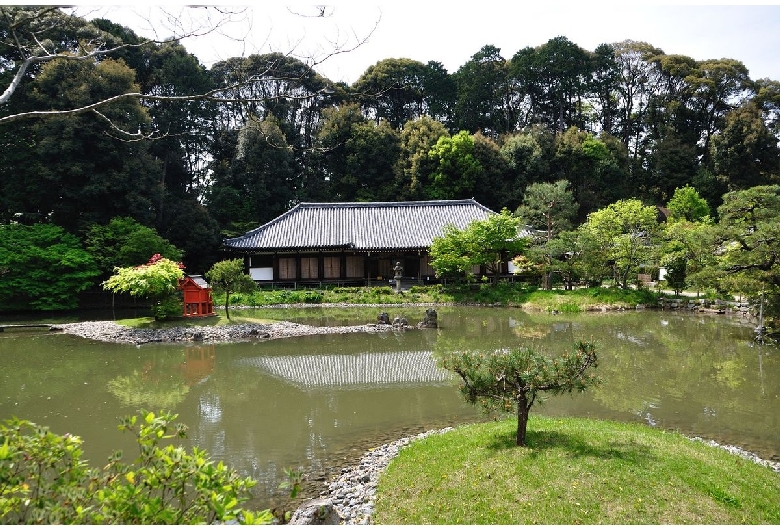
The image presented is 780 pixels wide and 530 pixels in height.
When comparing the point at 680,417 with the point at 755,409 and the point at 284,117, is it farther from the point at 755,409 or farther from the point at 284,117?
the point at 284,117

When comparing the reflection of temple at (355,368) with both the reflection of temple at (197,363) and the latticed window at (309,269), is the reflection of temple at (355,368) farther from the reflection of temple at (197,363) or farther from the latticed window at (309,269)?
the latticed window at (309,269)

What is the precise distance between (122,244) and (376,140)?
67.8 ft

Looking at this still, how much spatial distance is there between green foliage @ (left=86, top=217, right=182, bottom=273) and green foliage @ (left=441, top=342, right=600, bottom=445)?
20.0 metres

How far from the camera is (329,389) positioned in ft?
36.8

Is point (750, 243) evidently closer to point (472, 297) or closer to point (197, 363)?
point (472, 297)

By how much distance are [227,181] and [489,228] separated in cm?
1953


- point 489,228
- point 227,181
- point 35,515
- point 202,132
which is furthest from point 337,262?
point 35,515

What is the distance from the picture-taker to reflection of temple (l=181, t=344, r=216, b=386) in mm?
12304

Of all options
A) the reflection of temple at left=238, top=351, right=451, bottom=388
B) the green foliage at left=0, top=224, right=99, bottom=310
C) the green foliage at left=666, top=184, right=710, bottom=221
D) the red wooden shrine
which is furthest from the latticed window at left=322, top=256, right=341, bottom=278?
the green foliage at left=666, top=184, right=710, bottom=221

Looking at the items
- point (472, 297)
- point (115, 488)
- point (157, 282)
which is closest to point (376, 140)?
point (472, 297)

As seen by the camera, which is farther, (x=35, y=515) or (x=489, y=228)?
(x=489, y=228)

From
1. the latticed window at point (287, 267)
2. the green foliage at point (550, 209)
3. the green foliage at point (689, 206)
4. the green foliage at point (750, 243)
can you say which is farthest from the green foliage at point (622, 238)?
the latticed window at point (287, 267)

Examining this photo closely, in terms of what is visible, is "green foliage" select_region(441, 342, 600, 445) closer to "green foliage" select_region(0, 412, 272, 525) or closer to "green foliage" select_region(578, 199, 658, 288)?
"green foliage" select_region(0, 412, 272, 525)

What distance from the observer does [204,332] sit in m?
16.9
